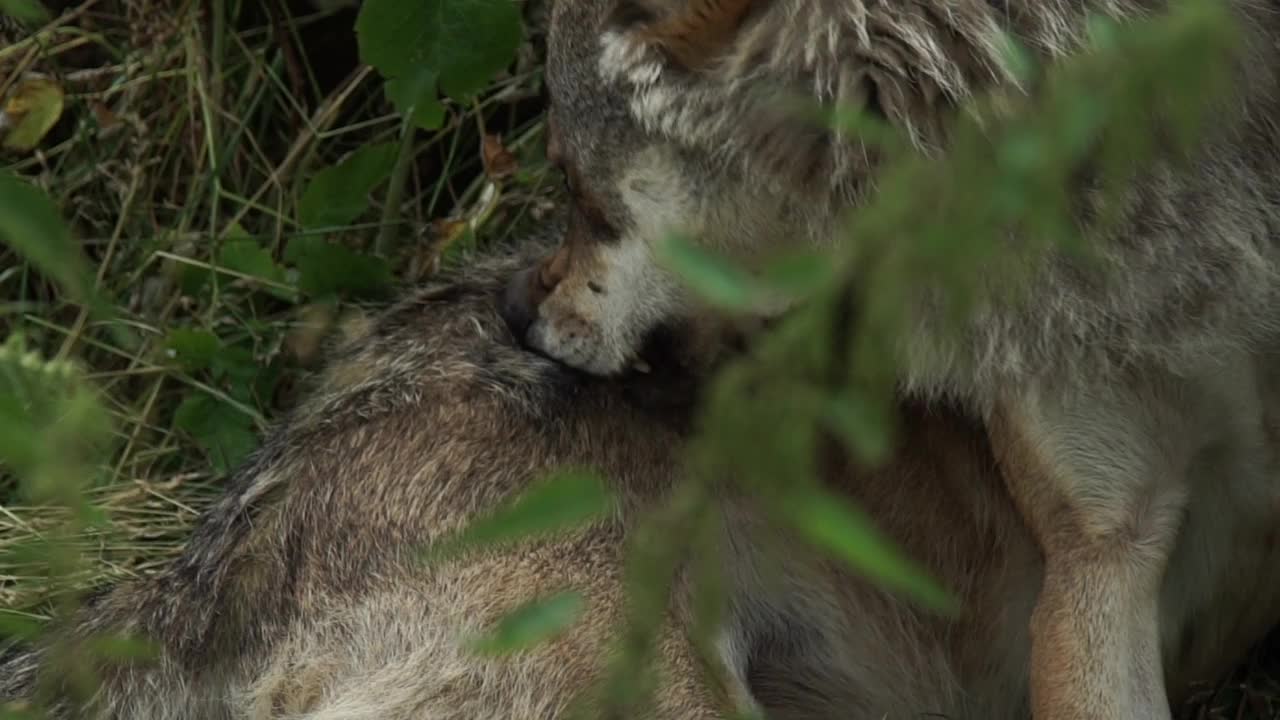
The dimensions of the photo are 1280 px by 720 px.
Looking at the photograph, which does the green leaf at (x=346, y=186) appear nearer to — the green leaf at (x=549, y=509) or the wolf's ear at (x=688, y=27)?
the wolf's ear at (x=688, y=27)

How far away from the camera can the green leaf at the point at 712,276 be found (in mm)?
1544

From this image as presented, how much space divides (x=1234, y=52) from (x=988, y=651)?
1.35 m

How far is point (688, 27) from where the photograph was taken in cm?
294

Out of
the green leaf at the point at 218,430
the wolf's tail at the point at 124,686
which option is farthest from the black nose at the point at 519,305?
the green leaf at the point at 218,430

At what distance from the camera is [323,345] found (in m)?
4.46

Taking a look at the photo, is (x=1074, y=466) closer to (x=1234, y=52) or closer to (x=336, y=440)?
(x=1234, y=52)

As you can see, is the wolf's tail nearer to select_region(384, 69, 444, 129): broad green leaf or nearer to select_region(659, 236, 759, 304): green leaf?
select_region(384, 69, 444, 129): broad green leaf

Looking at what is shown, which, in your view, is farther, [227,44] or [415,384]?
[227,44]

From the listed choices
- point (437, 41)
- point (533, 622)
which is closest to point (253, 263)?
point (437, 41)

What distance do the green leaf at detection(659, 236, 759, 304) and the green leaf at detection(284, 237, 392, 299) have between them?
2.95m

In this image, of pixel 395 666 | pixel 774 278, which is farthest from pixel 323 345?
pixel 774 278

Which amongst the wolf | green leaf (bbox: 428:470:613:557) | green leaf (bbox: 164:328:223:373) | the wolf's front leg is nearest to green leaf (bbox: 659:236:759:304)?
green leaf (bbox: 428:470:613:557)

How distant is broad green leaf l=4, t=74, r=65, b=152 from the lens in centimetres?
484

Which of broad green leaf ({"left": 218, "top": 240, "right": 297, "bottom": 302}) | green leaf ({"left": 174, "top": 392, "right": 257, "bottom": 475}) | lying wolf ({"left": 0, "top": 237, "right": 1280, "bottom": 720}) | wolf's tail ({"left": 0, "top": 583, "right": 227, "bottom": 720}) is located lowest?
green leaf ({"left": 174, "top": 392, "right": 257, "bottom": 475})
